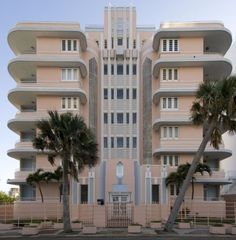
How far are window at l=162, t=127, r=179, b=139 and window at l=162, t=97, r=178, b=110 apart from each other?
2.56 m

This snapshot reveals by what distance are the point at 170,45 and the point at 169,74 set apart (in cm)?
364

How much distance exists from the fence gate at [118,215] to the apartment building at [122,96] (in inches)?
389

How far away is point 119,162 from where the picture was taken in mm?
59000

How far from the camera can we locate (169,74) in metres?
62.5

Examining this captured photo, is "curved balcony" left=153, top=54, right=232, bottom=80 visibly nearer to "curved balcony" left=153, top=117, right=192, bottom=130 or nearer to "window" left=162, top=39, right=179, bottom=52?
"window" left=162, top=39, right=179, bottom=52

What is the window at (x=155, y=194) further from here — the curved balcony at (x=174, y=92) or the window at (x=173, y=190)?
the curved balcony at (x=174, y=92)

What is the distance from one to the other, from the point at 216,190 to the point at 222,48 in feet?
61.0

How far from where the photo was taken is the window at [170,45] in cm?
6256

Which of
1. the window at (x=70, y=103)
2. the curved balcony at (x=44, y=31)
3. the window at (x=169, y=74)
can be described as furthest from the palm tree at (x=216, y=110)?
the curved balcony at (x=44, y=31)

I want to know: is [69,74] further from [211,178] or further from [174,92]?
[211,178]

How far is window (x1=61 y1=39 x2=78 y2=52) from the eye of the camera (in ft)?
206

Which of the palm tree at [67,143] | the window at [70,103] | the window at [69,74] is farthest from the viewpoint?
the window at [69,74]

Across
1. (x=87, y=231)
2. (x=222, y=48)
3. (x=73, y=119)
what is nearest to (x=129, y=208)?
(x=87, y=231)

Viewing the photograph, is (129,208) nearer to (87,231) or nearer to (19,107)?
(87,231)
